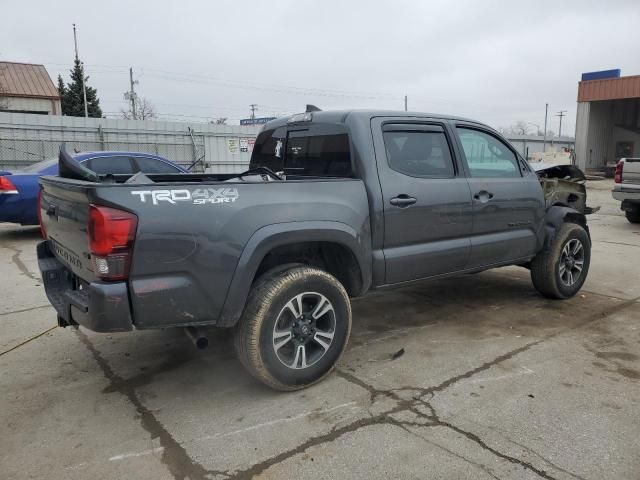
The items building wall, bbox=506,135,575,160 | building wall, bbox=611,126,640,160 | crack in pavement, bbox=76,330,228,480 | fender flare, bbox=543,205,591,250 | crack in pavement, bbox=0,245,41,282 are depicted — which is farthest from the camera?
building wall, bbox=506,135,575,160

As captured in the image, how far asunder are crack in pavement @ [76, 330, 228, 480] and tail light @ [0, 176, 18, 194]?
5865 mm

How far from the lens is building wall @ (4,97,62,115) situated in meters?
32.5

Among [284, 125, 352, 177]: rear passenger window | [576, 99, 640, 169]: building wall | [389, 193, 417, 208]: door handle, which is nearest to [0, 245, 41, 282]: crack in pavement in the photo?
[284, 125, 352, 177]: rear passenger window

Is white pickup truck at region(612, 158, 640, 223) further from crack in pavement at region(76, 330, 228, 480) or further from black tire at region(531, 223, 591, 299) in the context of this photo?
crack in pavement at region(76, 330, 228, 480)

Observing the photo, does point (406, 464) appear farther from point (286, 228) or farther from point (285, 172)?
point (285, 172)

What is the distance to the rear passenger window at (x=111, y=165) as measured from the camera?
8.73 metres

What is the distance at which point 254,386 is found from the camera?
139 inches

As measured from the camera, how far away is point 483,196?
14.5ft

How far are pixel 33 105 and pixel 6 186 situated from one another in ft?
97.0

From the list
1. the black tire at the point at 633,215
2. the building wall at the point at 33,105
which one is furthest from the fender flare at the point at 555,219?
the building wall at the point at 33,105

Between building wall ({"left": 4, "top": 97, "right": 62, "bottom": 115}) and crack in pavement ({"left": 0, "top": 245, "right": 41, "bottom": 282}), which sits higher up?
building wall ({"left": 4, "top": 97, "right": 62, "bottom": 115})

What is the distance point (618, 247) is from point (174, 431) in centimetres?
828

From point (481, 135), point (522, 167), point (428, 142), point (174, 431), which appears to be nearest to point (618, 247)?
point (522, 167)

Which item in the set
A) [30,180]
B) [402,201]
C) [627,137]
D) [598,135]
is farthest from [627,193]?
[627,137]
